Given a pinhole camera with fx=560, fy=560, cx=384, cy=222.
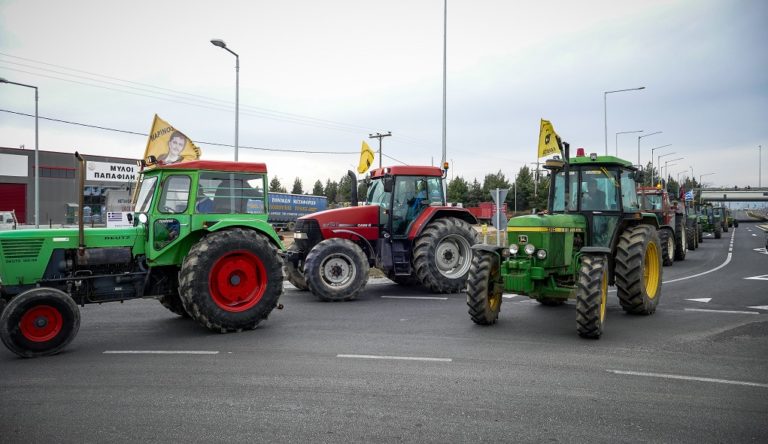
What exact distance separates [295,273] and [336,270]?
1463 millimetres

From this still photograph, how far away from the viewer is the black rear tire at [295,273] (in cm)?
1169

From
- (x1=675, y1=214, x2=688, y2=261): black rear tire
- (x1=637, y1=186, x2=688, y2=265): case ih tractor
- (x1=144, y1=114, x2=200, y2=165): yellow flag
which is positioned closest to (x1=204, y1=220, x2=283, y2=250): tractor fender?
(x1=144, y1=114, x2=200, y2=165): yellow flag

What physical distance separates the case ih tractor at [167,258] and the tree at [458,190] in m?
62.3

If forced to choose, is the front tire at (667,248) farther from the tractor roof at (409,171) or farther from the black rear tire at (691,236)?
the tractor roof at (409,171)

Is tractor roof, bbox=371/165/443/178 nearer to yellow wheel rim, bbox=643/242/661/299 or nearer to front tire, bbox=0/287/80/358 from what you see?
yellow wheel rim, bbox=643/242/661/299

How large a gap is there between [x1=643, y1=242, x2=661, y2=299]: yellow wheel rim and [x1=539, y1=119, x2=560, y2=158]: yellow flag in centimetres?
227

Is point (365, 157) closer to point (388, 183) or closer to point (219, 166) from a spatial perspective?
point (388, 183)

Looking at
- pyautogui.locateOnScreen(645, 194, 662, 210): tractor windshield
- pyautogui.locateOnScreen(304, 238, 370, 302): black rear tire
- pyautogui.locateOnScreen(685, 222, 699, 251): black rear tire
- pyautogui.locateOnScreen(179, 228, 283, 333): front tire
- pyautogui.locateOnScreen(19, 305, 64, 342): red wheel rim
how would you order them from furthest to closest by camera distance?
pyautogui.locateOnScreen(685, 222, 699, 251): black rear tire → pyautogui.locateOnScreen(645, 194, 662, 210): tractor windshield → pyautogui.locateOnScreen(304, 238, 370, 302): black rear tire → pyautogui.locateOnScreen(179, 228, 283, 333): front tire → pyautogui.locateOnScreen(19, 305, 64, 342): red wheel rim

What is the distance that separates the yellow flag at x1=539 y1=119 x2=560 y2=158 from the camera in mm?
9281

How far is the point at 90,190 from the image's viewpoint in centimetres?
4538

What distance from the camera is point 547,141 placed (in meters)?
9.46

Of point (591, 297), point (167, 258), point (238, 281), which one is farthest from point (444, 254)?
point (167, 258)

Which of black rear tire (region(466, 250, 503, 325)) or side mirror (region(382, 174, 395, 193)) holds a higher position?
side mirror (region(382, 174, 395, 193))

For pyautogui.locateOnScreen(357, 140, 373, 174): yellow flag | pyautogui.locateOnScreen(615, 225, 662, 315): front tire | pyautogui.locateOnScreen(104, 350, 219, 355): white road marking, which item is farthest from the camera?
pyautogui.locateOnScreen(357, 140, 373, 174): yellow flag
